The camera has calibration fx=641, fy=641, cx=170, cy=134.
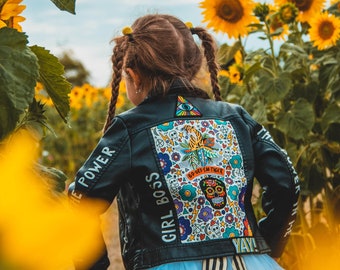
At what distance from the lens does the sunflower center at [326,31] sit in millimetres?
2400

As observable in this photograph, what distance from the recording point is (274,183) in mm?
1479

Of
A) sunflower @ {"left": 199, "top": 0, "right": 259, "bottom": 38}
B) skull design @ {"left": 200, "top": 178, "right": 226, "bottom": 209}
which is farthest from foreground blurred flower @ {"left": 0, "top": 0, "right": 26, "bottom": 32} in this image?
sunflower @ {"left": 199, "top": 0, "right": 259, "bottom": 38}

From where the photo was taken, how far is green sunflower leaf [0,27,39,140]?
28.0 inches

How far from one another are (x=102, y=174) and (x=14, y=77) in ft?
1.86

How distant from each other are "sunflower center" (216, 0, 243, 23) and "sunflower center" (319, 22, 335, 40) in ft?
1.01

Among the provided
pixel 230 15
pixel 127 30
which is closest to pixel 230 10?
pixel 230 15

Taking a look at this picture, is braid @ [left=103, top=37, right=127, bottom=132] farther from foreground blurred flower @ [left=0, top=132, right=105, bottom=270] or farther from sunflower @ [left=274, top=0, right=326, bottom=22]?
sunflower @ [left=274, top=0, right=326, bottom=22]

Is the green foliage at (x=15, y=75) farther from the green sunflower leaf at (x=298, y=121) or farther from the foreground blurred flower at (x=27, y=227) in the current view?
the green sunflower leaf at (x=298, y=121)

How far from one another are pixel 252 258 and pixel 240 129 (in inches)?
A: 11.3

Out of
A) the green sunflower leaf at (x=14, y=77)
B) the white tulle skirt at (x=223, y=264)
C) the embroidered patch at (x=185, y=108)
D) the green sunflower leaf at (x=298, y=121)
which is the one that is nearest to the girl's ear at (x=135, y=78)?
the embroidered patch at (x=185, y=108)

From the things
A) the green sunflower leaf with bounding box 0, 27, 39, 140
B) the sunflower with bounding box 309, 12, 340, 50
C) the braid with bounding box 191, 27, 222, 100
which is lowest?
the green sunflower leaf with bounding box 0, 27, 39, 140

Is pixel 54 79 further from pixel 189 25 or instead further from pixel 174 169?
pixel 189 25

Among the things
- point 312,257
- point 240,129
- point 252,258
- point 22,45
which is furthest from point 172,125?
point 312,257

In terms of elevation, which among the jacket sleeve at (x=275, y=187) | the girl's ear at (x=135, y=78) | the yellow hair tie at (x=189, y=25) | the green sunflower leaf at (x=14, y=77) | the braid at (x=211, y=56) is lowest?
the jacket sleeve at (x=275, y=187)
